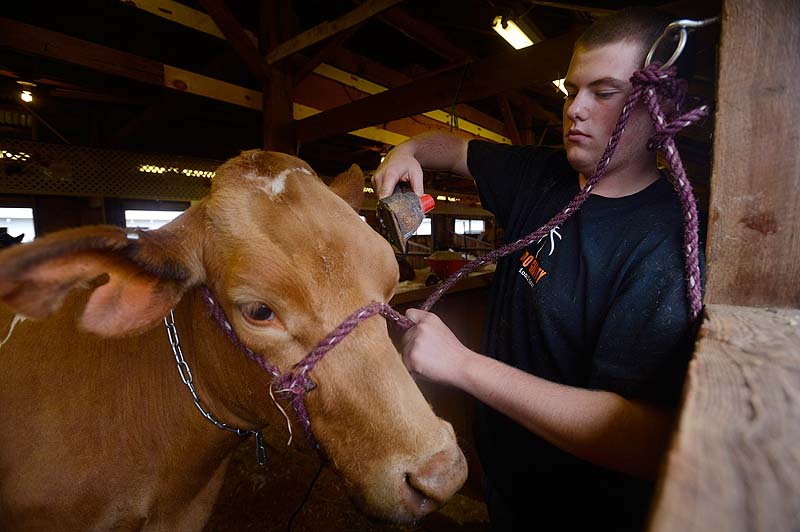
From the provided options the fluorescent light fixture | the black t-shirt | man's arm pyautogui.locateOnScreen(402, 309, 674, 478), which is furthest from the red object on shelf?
man's arm pyautogui.locateOnScreen(402, 309, 674, 478)

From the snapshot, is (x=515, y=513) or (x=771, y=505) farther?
(x=515, y=513)

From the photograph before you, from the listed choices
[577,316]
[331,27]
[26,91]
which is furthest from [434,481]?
[26,91]

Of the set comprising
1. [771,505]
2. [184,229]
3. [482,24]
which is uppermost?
[482,24]

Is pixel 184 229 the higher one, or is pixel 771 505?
pixel 184 229

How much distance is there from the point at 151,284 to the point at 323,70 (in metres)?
5.39

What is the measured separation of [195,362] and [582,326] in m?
1.67

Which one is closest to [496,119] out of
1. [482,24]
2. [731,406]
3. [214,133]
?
[482,24]

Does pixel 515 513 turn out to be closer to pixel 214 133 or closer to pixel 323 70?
pixel 323 70

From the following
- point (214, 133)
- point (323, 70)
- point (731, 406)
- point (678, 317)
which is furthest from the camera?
point (214, 133)

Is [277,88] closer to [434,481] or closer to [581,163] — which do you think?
[581,163]

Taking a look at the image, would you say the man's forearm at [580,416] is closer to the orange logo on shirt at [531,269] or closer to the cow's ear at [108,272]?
the orange logo on shirt at [531,269]

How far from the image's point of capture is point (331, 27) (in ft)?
12.6

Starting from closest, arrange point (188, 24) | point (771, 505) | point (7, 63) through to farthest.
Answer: point (771, 505)
point (7, 63)
point (188, 24)

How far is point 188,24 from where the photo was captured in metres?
4.32
